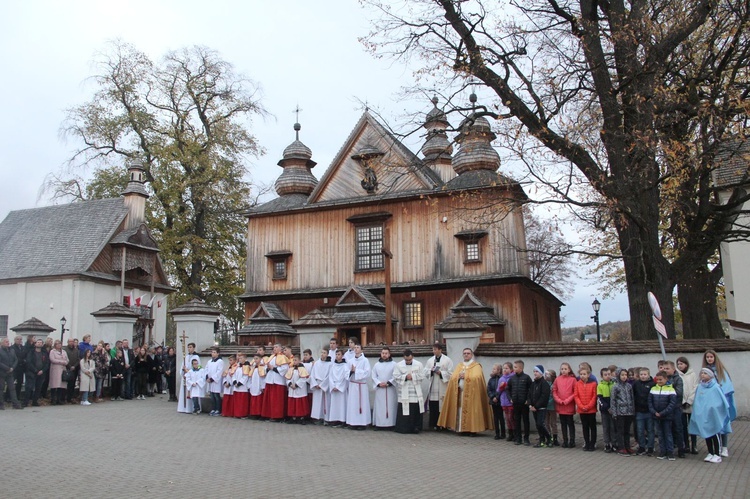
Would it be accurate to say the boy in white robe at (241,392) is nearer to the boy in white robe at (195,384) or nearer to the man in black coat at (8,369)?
the boy in white robe at (195,384)

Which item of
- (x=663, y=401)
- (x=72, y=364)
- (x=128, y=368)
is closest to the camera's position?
(x=663, y=401)

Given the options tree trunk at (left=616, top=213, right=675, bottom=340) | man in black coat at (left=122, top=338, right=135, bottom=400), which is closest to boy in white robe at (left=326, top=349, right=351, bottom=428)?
tree trunk at (left=616, top=213, right=675, bottom=340)

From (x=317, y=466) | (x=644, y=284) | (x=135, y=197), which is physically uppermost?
(x=135, y=197)

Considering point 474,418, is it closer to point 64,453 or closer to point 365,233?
point 64,453

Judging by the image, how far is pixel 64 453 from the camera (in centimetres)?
1035

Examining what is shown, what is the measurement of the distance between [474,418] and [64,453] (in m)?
A: 7.29

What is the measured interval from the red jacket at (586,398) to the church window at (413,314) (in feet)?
50.6

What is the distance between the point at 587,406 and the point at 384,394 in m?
4.50

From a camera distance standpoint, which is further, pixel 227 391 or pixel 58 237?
pixel 58 237

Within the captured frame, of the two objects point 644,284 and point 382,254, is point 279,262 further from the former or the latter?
point 644,284

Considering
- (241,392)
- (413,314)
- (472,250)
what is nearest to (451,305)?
(413,314)

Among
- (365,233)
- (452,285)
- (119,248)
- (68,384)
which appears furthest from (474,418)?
(119,248)

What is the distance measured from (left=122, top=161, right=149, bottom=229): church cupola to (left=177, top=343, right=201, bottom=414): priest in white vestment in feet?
63.9

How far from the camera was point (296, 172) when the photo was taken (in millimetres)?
32406
